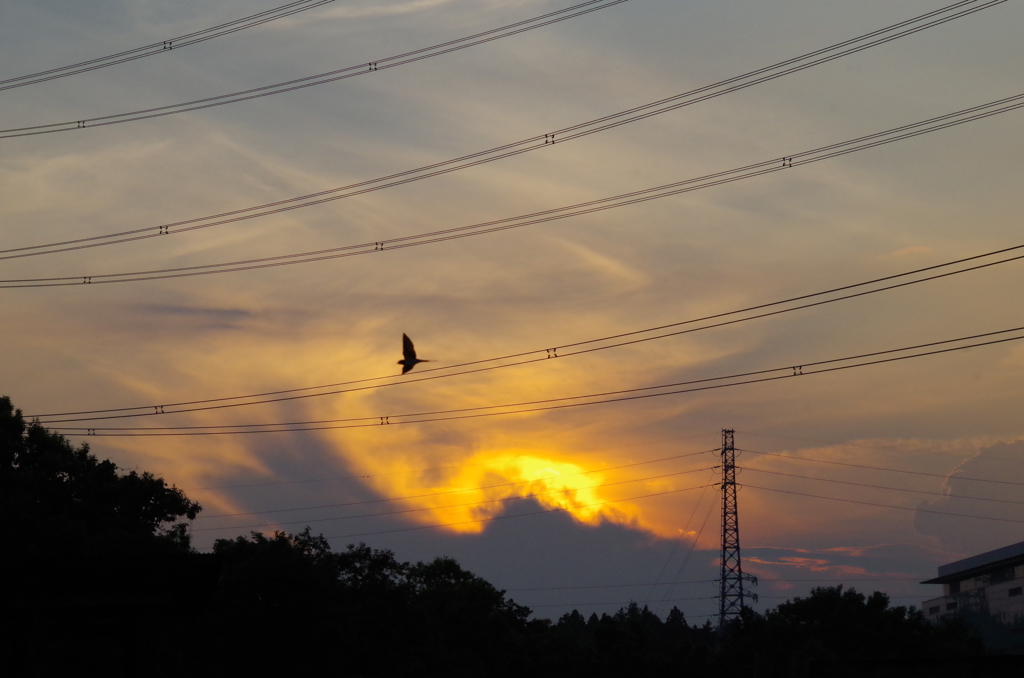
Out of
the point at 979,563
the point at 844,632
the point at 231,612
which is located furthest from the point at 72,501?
the point at 979,563

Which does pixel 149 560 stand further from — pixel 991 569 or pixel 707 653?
pixel 991 569

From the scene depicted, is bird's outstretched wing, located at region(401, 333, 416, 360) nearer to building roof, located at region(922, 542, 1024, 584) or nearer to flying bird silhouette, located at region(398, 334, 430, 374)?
flying bird silhouette, located at region(398, 334, 430, 374)

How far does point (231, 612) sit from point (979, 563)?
142813mm

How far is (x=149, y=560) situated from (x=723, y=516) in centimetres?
6380

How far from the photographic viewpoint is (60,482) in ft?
155

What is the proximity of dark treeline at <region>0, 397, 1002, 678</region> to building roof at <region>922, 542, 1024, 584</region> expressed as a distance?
205ft

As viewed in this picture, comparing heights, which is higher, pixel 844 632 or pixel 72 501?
pixel 72 501

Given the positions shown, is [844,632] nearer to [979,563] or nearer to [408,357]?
[408,357]

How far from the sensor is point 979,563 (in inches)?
6078

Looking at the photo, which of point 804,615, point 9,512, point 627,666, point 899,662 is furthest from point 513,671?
point 804,615

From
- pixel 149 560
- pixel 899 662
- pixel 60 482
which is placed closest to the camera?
pixel 149 560

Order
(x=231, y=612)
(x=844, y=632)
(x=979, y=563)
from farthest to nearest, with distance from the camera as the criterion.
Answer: (x=979, y=563) → (x=844, y=632) → (x=231, y=612)

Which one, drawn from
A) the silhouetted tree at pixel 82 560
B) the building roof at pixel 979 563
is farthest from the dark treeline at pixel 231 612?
the building roof at pixel 979 563

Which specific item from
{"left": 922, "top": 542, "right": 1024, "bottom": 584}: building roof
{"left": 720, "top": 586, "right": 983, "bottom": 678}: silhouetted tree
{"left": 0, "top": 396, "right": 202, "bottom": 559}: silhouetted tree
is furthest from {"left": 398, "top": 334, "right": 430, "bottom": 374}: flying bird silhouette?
{"left": 922, "top": 542, "right": 1024, "bottom": 584}: building roof
